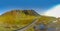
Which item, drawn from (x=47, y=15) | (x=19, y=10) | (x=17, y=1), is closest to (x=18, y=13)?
(x=19, y=10)

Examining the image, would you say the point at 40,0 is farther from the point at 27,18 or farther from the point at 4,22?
the point at 4,22

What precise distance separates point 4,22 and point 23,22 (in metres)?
0.26

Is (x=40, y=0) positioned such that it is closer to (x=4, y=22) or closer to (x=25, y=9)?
(x=25, y=9)

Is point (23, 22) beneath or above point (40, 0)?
beneath

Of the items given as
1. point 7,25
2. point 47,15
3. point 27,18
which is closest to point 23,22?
point 27,18

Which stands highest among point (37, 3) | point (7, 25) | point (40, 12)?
point (37, 3)

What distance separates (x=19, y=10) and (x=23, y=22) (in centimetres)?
18

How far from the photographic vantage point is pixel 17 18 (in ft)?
6.26

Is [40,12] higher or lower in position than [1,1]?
lower

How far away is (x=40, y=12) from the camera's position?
1.95m

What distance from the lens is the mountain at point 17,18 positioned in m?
1.88

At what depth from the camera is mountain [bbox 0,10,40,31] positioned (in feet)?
6.16

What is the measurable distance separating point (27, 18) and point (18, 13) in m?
0.14

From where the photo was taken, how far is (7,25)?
1.87 meters
